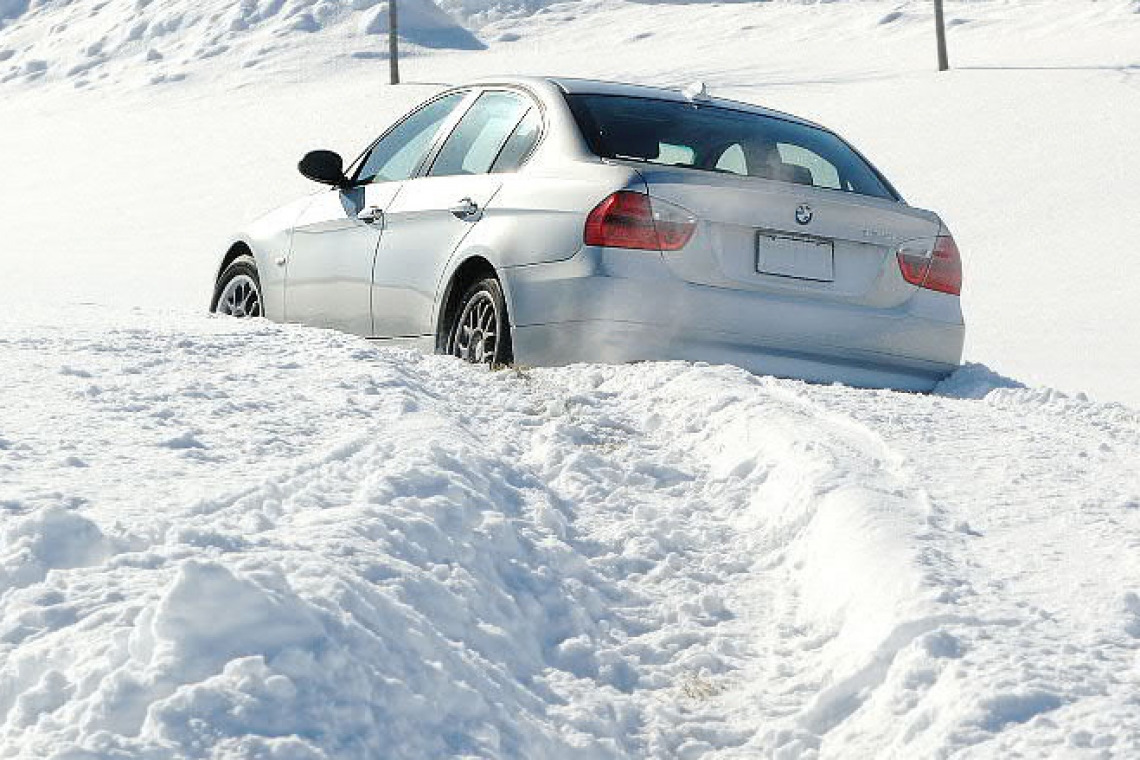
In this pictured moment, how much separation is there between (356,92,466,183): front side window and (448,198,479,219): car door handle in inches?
30.8

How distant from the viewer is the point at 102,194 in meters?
30.0

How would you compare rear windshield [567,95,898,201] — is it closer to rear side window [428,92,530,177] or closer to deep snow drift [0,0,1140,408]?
rear side window [428,92,530,177]

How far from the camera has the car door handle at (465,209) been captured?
690 cm

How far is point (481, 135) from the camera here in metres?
7.35

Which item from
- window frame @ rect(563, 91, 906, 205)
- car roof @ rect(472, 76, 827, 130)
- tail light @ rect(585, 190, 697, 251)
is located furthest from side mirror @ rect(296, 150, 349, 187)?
tail light @ rect(585, 190, 697, 251)

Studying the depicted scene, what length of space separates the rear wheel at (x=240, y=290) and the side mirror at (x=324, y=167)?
78 centimetres

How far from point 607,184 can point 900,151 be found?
67.4 feet

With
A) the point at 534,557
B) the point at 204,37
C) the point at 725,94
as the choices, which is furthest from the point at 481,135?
the point at 204,37

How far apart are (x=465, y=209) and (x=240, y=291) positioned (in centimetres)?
240

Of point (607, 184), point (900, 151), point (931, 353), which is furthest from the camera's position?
point (900, 151)

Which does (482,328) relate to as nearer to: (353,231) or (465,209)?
(465,209)

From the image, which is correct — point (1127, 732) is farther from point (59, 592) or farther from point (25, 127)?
point (25, 127)

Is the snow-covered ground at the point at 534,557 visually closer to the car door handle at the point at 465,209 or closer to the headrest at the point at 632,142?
the car door handle at the point at 465,209

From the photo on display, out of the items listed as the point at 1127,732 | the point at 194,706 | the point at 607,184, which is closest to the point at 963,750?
the point at 1127,732
